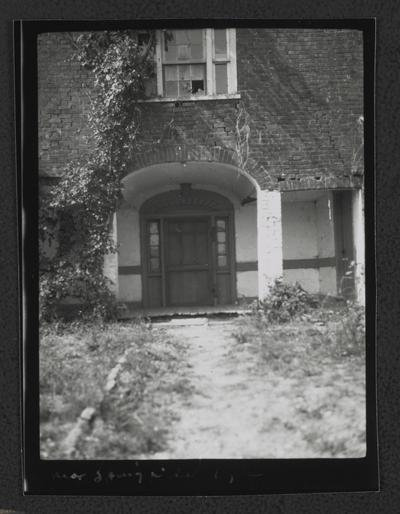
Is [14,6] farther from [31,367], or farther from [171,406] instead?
[171,406]

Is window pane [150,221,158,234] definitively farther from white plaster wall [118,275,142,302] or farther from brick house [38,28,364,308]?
white plaster wall [118,275,142,302]

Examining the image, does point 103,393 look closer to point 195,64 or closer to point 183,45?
point 183,45

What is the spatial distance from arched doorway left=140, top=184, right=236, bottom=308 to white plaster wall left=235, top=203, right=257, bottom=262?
90 mm

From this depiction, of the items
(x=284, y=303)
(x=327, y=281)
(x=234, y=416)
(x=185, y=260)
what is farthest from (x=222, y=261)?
(x=234, y=416)

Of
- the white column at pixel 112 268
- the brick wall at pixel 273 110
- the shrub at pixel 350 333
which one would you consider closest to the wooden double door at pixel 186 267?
the white column at pixel 112 268

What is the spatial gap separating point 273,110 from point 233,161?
58cm

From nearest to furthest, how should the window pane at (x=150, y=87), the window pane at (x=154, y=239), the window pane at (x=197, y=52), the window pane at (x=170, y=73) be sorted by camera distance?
the window pane at (x=197, y=52) → the window pane at (x=154, y=239) → the window pane at (x=170, y=73) → the window pane at (x=150, y=87)

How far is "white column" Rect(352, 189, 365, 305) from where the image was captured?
2592 mm

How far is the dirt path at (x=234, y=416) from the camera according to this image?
7.82 feet

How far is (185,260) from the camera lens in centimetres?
309

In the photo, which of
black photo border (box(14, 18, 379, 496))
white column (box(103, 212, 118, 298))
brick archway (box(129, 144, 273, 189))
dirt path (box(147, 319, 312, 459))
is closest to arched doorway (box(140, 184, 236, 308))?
white column (box(103, 212, 118, 298))

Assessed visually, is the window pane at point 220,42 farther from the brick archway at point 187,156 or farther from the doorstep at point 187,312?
the doorstep at point 187,312

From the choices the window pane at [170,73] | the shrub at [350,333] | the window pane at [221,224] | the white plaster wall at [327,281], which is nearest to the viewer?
the shrub at [350,333]

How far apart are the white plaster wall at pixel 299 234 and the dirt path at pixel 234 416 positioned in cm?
107
